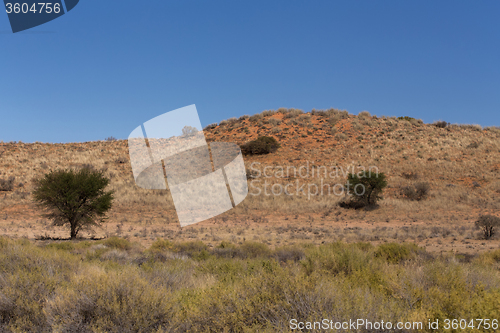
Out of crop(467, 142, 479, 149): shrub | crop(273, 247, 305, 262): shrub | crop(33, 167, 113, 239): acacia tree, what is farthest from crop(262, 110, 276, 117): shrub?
crop(273, 247, 305, 262): shrub

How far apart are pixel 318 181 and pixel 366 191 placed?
7596 mm

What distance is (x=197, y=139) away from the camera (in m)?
50.8

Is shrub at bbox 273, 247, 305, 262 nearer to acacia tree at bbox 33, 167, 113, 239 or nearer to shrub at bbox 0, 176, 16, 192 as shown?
acacia tree at bbox 33, 167, 113, 239

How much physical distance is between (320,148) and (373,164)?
23.5 ft

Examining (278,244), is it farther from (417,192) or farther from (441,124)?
(441,124)

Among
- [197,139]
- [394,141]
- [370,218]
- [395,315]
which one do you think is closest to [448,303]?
[395,315]

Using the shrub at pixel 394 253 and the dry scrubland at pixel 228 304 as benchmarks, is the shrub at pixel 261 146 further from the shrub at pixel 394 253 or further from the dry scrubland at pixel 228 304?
the dry scrubland at pixel 228 304

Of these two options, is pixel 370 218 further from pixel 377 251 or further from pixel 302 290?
pixel 302 290

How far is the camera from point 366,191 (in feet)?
88.9

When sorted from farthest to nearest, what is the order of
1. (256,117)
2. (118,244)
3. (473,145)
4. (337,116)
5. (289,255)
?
(256,117), (337,116), (473,145), (118,244), (289,255)

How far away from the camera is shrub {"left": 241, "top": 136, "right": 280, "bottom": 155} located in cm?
4056

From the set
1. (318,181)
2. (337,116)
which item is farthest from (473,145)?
(318,181)

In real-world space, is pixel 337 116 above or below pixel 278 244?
above

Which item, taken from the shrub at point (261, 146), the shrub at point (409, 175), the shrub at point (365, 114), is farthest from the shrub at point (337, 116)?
the shrub at point (409, 175)
